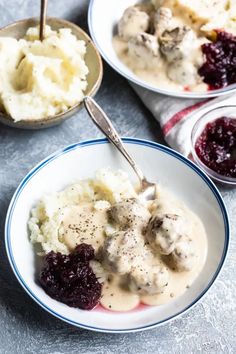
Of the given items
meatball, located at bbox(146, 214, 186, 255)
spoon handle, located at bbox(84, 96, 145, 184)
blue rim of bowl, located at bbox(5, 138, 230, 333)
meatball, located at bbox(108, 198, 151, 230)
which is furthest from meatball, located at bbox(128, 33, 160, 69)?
meatball, located at bbox(146, 214, 186, 255)

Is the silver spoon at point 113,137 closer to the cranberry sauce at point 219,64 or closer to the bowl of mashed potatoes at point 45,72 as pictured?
the bowl of mashed potatoes at point 45,72

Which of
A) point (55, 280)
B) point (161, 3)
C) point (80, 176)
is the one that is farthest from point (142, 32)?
point (55, 280)

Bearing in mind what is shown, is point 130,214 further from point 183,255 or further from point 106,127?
point 106,127

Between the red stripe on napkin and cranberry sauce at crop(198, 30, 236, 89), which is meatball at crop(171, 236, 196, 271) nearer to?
the red stripe on napkin

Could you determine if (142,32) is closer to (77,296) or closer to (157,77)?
(157,77)

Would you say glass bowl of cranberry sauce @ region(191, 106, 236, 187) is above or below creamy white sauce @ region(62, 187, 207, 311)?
above

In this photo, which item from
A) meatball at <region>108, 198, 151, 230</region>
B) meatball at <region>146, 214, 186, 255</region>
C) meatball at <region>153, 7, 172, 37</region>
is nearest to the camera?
meatball at <region>146, 214, 186, 255</region>

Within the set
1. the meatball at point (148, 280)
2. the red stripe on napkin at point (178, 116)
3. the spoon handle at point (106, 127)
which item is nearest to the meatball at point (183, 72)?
the red stripe on napkin at point (178, 116)
